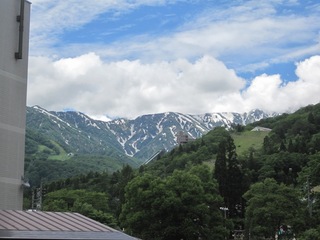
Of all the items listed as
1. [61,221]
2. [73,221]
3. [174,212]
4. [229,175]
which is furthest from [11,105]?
[229,175]

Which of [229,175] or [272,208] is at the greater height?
[229,175]

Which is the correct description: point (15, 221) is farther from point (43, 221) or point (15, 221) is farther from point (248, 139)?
point (248, 139)

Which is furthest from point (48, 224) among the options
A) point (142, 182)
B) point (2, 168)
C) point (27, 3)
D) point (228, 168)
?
point (228, 168)

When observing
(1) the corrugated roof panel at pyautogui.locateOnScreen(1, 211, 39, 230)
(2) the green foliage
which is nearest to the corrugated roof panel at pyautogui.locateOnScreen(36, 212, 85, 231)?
(1) the corrugated roof panel at pyautogui.locateOnScreen(1, 211, 39, 230)

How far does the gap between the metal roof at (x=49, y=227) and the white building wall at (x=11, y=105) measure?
5.70 meters

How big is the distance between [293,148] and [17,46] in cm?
9278

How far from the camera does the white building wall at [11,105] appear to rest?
919 inches

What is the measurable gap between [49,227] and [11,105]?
8693mm

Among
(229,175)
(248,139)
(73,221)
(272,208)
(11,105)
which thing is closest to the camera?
(73,221)

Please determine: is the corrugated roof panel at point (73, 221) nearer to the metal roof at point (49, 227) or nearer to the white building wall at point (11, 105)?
Result: the metal roof at point (49, 227)

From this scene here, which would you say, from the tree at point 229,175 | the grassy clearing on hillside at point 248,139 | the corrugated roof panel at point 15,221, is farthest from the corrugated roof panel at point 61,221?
the grassy clearing on hillside at point 248,139

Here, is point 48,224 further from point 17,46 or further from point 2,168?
point 17,46

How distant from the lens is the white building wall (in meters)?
23.3

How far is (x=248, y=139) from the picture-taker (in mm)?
172625
